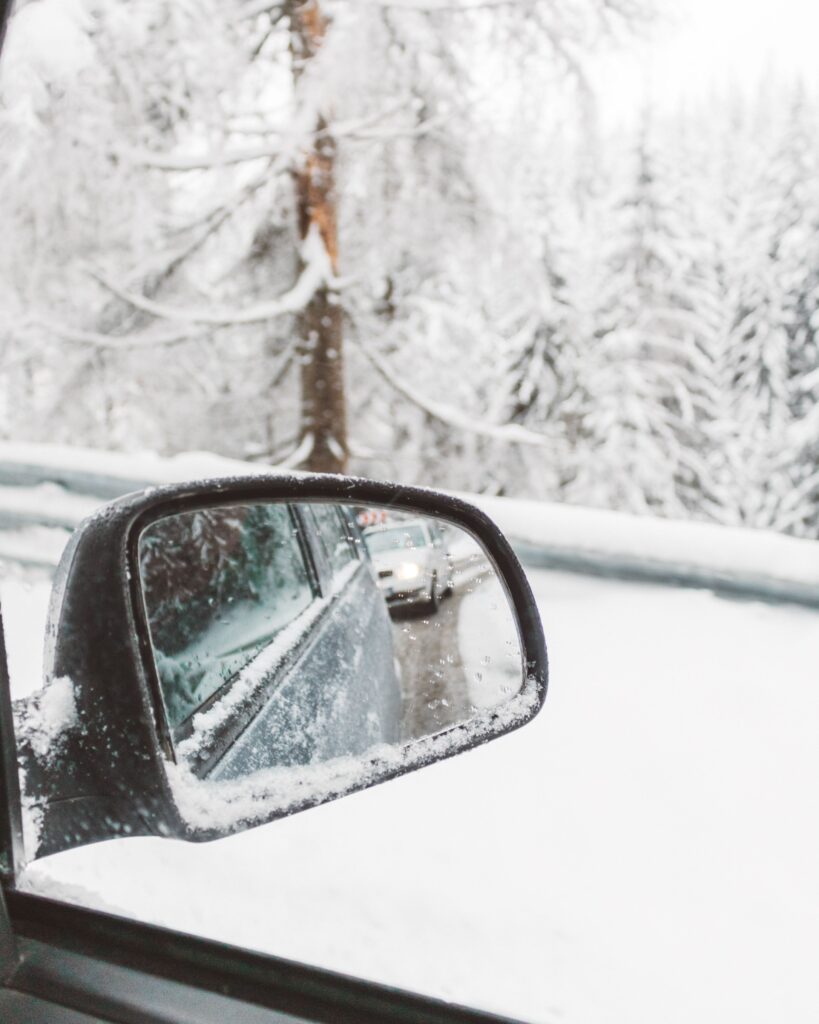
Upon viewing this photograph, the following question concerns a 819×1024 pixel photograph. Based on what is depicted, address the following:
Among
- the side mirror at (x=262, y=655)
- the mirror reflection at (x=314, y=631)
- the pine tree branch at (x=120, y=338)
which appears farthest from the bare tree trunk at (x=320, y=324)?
the side mirror at (x=262, y=655)

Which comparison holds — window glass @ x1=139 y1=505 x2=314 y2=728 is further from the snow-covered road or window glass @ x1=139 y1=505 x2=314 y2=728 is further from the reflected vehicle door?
the snow-covered road

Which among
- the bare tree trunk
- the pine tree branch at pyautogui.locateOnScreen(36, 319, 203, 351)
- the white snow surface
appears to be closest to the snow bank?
the white snow surface

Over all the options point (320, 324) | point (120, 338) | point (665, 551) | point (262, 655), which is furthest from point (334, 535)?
point (120, 338)

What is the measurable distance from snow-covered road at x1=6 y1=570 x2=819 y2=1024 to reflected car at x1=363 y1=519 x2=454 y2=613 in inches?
27.3

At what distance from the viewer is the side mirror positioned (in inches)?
42.3

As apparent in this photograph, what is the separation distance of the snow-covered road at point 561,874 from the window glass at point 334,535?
667mm

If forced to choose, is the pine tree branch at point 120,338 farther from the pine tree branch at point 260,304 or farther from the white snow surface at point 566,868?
the white snow surface at point 566,868

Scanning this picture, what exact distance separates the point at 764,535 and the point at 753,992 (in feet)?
9.13

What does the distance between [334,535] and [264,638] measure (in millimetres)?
417

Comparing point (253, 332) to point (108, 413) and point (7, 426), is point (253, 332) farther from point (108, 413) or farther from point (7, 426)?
point (7, 426)

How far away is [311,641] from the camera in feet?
5.92

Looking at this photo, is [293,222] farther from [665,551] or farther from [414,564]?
[414,564]

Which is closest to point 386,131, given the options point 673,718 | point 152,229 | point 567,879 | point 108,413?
point 152,229

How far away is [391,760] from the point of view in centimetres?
138
